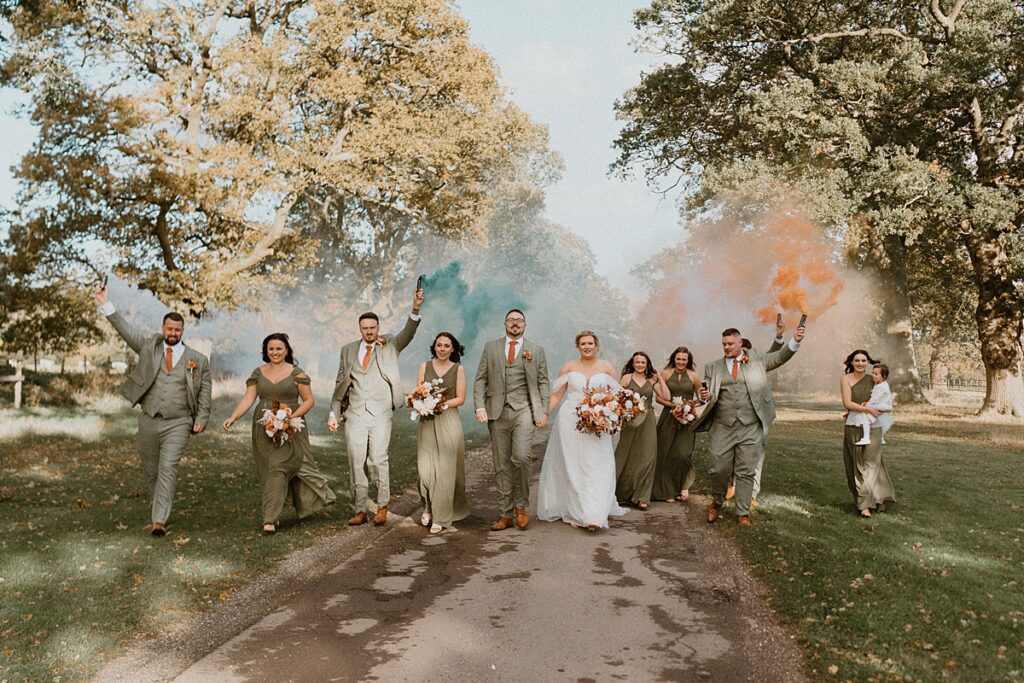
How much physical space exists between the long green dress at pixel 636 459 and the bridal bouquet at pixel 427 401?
Answer: 315 centimetres

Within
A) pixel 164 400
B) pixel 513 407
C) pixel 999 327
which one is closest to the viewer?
pixel 164 400

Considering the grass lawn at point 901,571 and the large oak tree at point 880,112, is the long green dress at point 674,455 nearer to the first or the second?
the grass lawn at point 901,571

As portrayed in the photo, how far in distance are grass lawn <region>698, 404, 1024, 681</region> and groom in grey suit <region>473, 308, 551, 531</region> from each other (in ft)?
8.27

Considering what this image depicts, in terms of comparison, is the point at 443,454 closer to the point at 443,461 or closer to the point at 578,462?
the point at 443,461

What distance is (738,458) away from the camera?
10641 millimetres

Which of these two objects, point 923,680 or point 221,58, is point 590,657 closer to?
point 923,680

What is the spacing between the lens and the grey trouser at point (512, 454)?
10172 millimetres

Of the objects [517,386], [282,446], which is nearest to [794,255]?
[517,386]

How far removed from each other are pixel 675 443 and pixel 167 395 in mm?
6940

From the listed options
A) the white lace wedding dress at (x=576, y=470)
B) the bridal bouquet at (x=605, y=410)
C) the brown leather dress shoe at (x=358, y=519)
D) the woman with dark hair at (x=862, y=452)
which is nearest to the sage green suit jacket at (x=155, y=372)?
the brown leather dress shoe at (x=358, y=519)

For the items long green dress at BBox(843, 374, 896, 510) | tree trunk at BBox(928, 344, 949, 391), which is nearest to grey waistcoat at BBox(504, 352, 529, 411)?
long green dress at BBox(843, 374, 896, 510)

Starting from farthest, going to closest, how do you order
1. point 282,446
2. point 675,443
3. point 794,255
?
point 794,255 → point 675,443 → point 282,446

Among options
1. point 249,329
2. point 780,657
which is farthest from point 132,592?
point 249,329

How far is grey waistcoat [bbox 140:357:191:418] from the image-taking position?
9.34 meters
